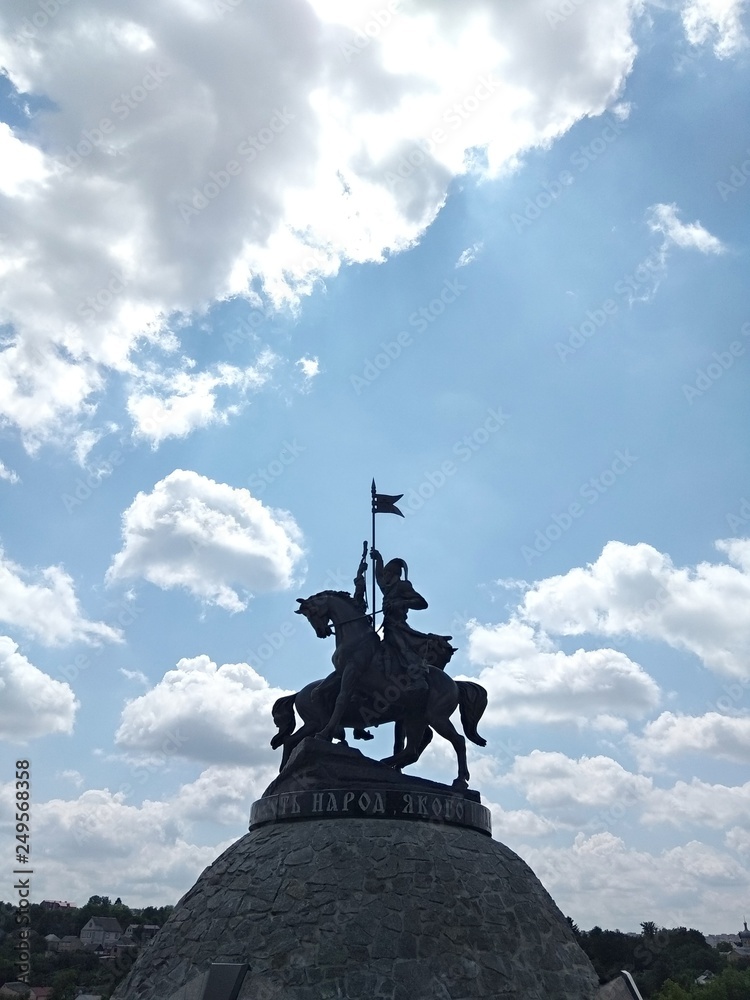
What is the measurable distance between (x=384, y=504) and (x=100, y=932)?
4599cm

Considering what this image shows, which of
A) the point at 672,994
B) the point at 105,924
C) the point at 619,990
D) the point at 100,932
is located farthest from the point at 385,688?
the point at 105,924

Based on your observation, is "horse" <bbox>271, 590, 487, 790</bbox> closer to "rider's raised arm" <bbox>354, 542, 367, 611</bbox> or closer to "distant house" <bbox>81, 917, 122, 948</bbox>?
"rider's raised arm" <bbox>354, 542, 367, 611</bbox>

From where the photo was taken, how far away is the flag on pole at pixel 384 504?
1997cm

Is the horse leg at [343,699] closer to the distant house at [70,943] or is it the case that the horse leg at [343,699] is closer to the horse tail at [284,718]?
the horse tail at [284,718]

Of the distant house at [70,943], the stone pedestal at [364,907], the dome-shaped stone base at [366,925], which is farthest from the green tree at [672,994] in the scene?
the distant house at [70,943]

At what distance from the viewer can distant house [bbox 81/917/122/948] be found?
5404 centimetres

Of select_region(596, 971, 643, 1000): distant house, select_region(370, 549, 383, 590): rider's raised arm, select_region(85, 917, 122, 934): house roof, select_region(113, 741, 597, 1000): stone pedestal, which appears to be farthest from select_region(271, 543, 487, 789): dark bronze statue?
select_region(85, 917, 122, 934): house roof

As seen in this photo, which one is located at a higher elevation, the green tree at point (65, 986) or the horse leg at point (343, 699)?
the horse leg at point (343, 699)

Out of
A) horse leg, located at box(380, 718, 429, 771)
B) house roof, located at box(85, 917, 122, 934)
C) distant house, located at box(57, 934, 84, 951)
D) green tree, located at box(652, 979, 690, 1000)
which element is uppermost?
horse leg, located at box(380, 718, 429, 771)

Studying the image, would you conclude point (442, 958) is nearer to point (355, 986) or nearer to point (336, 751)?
point (355, 986)

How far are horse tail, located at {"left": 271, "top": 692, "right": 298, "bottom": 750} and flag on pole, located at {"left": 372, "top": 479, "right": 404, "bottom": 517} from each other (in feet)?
14.5

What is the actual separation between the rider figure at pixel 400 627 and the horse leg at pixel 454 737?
639 mm

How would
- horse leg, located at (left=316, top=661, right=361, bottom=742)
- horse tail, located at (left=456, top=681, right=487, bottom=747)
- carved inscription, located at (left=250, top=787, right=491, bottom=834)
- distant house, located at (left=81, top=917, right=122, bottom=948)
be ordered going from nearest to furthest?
1. carved inscription, located at (left=250, top=787, right=491, bottom=834)
2. horse leg, located at (left=316, top=661, right=361, bottom=742)
3. horse tail, located at (left=456, top=681, right=487, bottom=747)
4. distant house, located at (left=81, top=917, right=122, bottom=948)

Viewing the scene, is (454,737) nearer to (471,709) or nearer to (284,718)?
(471,709)
